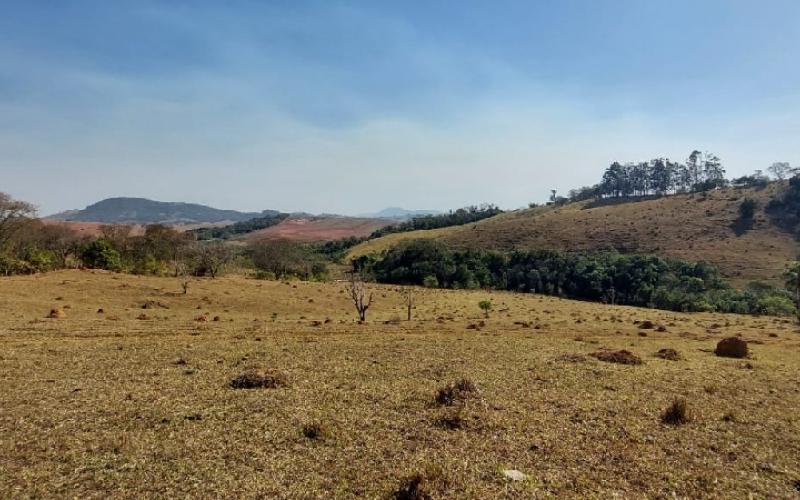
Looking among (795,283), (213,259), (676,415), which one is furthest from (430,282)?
(676,415)

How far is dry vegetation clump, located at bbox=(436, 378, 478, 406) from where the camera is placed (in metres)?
14.4

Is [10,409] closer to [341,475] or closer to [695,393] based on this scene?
[341,475]

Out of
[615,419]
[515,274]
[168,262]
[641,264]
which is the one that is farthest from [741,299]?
[168,262]

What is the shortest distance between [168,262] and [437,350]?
63334 mm

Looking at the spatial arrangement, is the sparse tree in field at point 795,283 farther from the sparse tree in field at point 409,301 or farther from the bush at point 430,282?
the bush at point 430,282

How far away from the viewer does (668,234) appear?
366ft

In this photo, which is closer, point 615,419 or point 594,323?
point 615,419

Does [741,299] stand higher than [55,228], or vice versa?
[55,228]

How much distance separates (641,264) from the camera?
7994 cm

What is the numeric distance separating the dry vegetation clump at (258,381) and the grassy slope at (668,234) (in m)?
94.1

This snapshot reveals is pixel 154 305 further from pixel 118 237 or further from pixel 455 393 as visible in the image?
pixel 118 237

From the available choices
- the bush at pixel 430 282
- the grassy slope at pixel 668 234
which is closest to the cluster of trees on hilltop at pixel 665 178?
the grassy slope at pixel 668 234

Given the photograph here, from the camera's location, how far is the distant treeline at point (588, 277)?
67500mm

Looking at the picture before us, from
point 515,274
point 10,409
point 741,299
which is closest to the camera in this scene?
point 10,409
